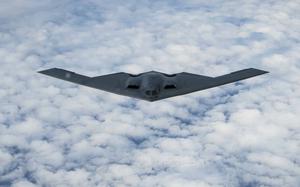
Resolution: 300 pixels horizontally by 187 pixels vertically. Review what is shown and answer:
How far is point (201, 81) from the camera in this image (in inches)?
1320

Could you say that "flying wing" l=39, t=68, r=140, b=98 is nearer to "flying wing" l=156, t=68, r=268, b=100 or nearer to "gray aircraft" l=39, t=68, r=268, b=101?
"gray aircraft" l=39, t=68, r=268, b=101

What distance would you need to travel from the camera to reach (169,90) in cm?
3288

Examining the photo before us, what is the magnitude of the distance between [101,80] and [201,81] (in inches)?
315

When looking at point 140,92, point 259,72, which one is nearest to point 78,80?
point 140,92

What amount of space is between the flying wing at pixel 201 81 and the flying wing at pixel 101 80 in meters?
3.07

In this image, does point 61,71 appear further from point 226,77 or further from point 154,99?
point 226,77

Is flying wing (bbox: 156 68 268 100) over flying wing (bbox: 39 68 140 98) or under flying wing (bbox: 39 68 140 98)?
over

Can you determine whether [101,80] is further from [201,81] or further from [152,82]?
[201,81]

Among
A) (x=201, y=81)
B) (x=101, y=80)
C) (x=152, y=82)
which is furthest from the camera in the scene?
(x=101, y=80)

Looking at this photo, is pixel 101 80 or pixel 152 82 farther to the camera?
pixel 101 80

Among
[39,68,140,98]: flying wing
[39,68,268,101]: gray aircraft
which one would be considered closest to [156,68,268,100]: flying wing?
[39,68,268,101]: gray aircraft

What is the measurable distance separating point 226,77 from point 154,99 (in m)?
6.21

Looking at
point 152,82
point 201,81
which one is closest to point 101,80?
point 152,82

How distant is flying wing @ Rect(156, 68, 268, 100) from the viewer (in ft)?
106
